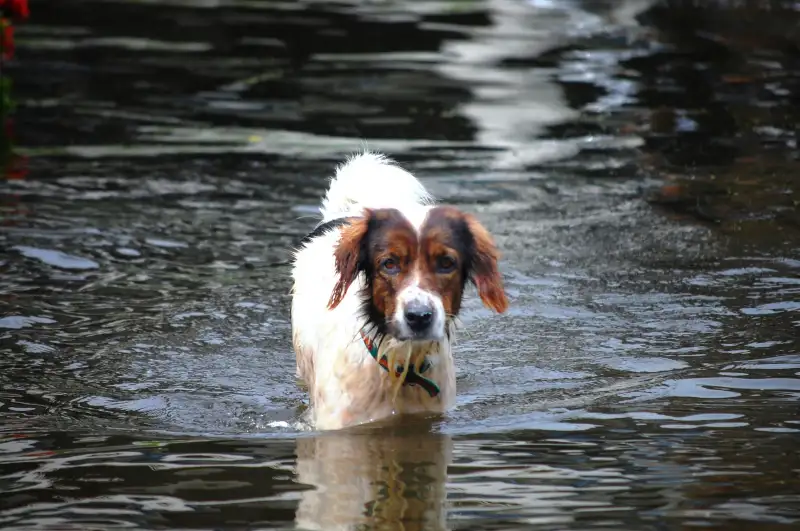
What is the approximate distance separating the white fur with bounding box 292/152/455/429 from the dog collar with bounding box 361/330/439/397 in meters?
0.04

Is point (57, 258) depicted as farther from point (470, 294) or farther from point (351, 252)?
point (351, 252)

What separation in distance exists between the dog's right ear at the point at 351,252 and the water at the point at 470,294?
0.88m

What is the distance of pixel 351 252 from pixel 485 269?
0.70 metres

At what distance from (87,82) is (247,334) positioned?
29.2 feet

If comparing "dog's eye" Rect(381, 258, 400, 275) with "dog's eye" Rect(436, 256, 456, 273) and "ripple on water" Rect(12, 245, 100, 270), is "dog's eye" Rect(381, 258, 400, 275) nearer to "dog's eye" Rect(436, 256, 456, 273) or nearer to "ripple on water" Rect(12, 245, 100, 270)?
"dog's eye" Rect(436, 256, 456, 273)

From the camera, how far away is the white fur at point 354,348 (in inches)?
283

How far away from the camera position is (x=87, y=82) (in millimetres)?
17312

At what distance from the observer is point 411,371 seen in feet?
23.3

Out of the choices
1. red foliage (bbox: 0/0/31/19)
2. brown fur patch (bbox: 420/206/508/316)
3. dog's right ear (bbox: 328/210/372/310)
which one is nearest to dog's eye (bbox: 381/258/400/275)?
brown fur patch (bbox: 420/206/508/316)

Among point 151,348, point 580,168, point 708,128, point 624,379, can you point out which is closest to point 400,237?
point 624,379

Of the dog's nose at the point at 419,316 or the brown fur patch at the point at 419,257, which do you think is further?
the brown fur patch at the point at 419,257

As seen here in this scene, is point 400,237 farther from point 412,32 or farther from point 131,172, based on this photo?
point 412,32

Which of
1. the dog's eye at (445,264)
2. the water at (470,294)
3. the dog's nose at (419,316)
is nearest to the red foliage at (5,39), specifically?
the water at (470,294)

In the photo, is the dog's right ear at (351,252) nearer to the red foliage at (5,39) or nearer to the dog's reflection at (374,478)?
the dog's reflection at (374,478)
